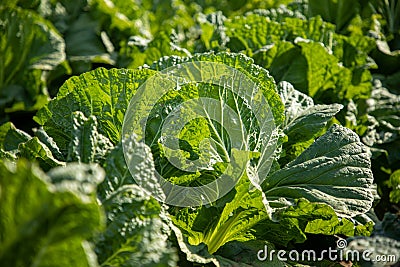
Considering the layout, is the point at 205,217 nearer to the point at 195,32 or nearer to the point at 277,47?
the point at 277,47

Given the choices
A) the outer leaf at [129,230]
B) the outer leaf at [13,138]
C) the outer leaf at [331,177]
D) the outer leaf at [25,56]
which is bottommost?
the outer leaf at [25,56]

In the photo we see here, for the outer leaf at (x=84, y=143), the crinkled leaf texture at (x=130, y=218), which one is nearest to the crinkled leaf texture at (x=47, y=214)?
the crinkled leaf texture at (x=130, y=218)

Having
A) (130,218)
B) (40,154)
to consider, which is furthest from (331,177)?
(40,154)

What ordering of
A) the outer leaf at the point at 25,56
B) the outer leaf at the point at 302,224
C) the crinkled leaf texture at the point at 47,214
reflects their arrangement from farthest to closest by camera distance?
the outer leaf at the point at 25,56
the outer leaf at the point at 302,224
the crinkled leaf texture at the point at 47,214

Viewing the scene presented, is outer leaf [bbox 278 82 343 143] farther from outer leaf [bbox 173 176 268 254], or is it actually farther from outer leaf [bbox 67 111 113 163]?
outer leaf [bbox 67 111 113 163]

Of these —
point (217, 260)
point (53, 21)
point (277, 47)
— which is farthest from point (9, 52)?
point (217, 260)

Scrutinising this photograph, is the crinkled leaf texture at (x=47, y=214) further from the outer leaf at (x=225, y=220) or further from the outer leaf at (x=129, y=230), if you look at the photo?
the outer leaf at (x=225, y=220)
